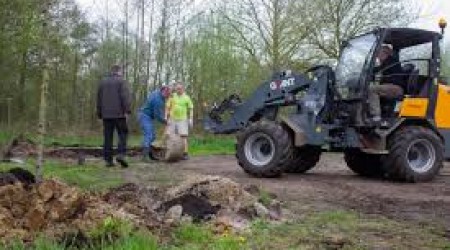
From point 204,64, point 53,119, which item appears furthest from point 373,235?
point 53,119

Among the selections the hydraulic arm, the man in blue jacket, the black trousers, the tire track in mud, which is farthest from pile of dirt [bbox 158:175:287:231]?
the man in blue jacket

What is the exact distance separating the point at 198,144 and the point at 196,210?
16988 millimetres

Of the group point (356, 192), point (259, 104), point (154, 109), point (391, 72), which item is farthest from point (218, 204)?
point (154, 109)

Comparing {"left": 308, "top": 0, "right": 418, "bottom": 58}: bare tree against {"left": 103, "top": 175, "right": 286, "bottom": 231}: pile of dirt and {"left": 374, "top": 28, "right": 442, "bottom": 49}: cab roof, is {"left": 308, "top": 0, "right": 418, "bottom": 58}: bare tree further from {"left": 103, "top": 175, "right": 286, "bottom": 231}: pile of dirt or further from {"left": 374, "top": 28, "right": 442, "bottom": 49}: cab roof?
{"left": 103, "top": 175, "right": 286, "bottom": 231}: pile of dirt

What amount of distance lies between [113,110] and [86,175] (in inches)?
98.4

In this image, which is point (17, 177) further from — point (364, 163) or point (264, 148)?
point (364, 163)

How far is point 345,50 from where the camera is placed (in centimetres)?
1372

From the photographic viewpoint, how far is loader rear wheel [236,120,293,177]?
12789mm

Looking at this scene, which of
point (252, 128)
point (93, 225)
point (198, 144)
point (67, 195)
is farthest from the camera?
point (198, 144)

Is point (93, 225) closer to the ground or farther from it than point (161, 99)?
closer to the ground

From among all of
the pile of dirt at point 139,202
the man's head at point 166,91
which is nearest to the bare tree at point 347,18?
the man's head at point 166,91

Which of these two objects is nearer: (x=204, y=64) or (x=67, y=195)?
(x=67, y=195)

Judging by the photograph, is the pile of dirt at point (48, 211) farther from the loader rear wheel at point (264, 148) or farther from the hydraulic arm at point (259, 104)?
the hydraulic arm at point (259, 104)

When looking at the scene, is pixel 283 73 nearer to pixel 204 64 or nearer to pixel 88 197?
pixel 88 197
